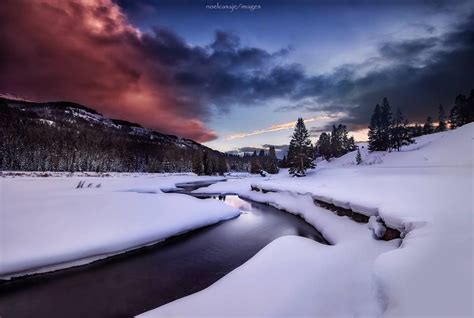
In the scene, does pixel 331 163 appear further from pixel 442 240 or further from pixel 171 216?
pixel 442 240

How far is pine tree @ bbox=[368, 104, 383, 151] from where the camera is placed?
2643 inches

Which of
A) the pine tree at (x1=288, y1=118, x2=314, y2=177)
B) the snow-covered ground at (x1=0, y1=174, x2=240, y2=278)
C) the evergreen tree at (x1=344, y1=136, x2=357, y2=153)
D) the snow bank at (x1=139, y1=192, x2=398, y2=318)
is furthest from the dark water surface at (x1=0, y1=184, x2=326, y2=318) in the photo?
the evergreen tree at (x1=344, y1=136, x2=357, y2=153)

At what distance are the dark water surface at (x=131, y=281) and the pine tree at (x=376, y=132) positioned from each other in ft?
204

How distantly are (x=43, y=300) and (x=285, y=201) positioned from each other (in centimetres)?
2101

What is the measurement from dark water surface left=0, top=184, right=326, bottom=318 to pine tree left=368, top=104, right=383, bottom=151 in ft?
204

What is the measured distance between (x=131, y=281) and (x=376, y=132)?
73210 millimetres

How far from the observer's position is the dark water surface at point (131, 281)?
23.5 feet

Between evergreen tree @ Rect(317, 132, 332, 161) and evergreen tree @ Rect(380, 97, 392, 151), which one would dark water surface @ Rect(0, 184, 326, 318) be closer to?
evergreen tree @ Rect(380, 97, 392, 151)

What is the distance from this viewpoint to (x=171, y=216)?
16.4m

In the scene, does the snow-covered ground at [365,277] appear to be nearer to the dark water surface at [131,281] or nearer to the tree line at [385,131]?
the dark water surface at [131,281]

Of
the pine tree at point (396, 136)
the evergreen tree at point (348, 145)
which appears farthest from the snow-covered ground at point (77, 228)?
the evergreen tree at point (348, 145)

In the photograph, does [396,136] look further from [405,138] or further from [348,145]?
[348,145]

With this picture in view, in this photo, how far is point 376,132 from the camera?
68625 mm

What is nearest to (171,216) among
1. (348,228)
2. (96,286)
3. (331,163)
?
(96,286)
